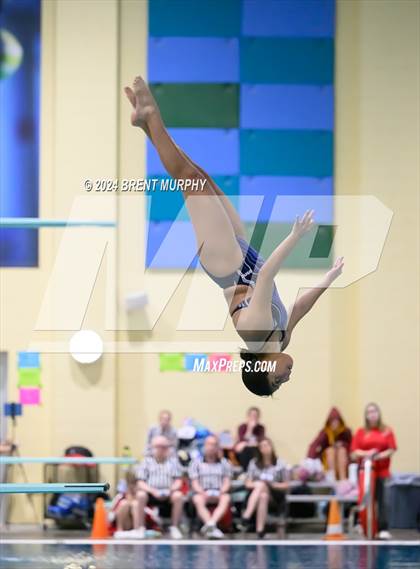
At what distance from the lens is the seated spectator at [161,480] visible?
428 inches

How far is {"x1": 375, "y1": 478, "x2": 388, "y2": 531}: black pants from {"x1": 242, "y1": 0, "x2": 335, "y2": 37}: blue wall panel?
4.09 metres

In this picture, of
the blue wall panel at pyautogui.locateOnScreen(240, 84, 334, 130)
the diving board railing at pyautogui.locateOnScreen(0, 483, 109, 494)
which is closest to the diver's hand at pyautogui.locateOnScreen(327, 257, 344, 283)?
the diving board railing at pyautogui.locateOnScreen(0, 483, 109, 494)

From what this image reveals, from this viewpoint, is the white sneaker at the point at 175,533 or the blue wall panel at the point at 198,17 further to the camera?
the blue wall panel at the point at 198,17

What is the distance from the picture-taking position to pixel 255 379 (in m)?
6.68

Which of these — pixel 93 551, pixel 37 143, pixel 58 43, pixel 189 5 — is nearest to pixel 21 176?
pixel 37 143

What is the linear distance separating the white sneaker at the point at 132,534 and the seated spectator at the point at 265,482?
937 millimetres

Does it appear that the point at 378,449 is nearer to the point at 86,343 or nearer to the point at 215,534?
the point at 215,534

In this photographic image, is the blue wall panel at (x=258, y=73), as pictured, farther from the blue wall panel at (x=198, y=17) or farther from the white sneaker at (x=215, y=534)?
the white sneaker at (x=215, y=534)

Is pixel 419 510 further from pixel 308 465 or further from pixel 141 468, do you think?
pixel 141 468

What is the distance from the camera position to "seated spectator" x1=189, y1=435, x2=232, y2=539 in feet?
35.6

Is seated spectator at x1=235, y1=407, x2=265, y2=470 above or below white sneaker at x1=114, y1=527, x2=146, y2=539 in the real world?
above

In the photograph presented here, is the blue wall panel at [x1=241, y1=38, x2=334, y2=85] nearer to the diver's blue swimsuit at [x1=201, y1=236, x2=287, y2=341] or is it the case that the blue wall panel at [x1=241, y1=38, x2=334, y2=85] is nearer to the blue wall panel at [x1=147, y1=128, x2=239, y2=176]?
the blue wall panel at [x1=147, y1=128, x2=239, y2=176]

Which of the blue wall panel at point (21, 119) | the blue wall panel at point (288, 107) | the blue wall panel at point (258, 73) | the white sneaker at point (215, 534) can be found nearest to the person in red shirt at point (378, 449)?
the white sneaker at point (215, 534)

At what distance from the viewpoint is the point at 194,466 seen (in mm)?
10961
